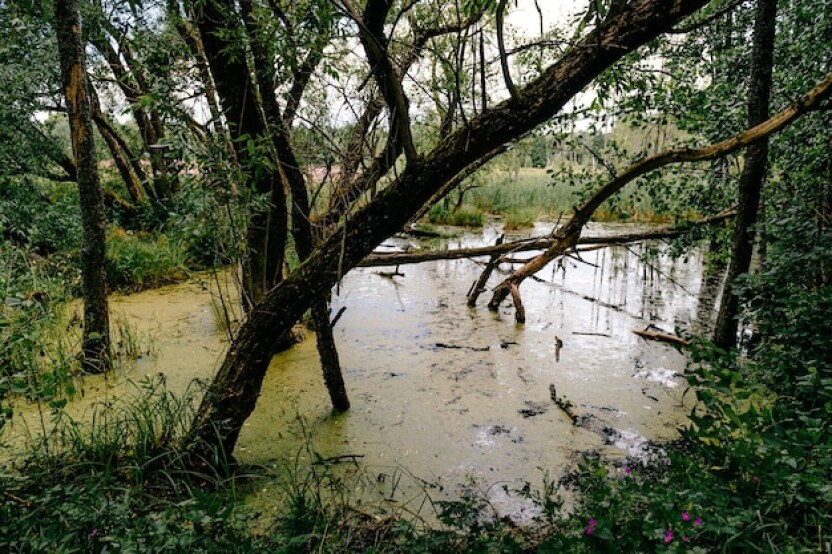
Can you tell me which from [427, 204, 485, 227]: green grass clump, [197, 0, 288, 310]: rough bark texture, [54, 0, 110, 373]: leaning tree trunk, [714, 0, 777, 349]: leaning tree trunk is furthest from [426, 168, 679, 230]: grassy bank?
[54, 0, 110, 373]: leaning tree trunk

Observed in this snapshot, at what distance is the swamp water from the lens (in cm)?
230

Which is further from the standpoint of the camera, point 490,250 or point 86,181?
point 86,181

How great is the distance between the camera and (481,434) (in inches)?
101

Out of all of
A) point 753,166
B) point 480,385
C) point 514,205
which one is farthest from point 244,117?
point 514,205

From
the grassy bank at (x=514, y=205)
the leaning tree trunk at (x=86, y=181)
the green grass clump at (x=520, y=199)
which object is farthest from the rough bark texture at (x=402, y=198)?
the green grass clump at (x=520, y=199)

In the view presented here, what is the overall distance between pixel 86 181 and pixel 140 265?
220cm

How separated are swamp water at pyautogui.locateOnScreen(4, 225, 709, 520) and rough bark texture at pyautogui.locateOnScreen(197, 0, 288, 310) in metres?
0.44

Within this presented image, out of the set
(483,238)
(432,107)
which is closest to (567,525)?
(432,107)

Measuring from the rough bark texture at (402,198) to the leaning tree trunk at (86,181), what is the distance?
1.37m

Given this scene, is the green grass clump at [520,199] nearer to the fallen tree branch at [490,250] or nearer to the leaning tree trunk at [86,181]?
the fallen tree branch at [490,250]

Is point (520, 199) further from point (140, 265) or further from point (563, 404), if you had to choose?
point (563, 404)

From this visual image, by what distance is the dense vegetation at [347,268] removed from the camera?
4.36ft

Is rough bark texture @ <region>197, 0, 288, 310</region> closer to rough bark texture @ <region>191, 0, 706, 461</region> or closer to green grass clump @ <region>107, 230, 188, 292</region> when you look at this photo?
rough bark texture @ <region>191, 0, 706, 461</region>

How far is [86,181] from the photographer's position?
9.75 ft
